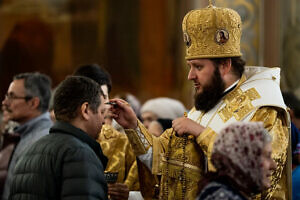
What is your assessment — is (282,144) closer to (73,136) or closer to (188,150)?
(188,150)

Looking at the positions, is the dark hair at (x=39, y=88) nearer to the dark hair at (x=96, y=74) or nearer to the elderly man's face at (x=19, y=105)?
the elderly man's face at (x=19, y=105)

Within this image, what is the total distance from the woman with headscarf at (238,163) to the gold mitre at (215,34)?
1361 millimetres

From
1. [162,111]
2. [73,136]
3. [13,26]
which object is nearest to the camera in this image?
[73,136]

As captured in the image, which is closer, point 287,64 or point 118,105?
point 118,105

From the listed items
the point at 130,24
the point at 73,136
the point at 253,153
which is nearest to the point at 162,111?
the point at 73,136

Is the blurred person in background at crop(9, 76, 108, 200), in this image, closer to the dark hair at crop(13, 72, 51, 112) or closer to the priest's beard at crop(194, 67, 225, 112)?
the priest's beard at crop(194, 67, 225, 112)

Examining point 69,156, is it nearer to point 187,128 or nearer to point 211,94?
point 187,128

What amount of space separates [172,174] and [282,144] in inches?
28.0

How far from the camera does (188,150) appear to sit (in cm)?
426

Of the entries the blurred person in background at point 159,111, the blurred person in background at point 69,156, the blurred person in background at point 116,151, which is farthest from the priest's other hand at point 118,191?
the blurred person in background at point 159,111

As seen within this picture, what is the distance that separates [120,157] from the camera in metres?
5.08

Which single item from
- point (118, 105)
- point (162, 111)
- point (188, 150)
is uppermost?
point (118, 105)

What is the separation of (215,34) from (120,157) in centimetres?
124

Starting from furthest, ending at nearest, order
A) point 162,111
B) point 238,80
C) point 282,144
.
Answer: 1. point 162,111
2. point 238,80
3. point 282,144
